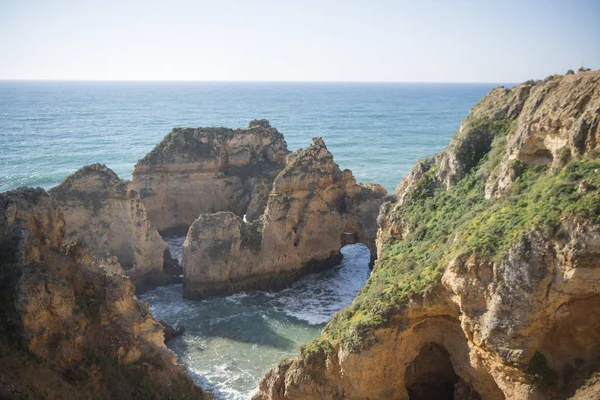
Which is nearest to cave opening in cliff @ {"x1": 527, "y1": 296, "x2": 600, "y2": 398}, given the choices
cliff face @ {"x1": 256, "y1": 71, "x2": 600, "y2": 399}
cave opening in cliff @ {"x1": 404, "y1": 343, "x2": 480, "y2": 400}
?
cliff face @ {"x1": 256, "y1": 71, "x2": 600, "y2": 399}

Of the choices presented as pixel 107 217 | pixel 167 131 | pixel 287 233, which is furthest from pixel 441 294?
pixel 167 131

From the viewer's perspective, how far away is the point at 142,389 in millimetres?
16625

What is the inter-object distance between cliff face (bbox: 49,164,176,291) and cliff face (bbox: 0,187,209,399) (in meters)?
14.2

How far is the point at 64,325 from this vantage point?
15875mm

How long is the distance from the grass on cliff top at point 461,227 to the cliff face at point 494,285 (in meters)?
0.05

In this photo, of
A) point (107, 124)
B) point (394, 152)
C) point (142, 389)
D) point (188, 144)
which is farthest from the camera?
point (107, 124)

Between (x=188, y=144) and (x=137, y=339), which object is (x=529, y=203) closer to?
(x=137, y=339)

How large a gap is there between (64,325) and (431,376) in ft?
43.8

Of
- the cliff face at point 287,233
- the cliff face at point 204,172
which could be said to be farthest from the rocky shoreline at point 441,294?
the cliff face at point 204,172

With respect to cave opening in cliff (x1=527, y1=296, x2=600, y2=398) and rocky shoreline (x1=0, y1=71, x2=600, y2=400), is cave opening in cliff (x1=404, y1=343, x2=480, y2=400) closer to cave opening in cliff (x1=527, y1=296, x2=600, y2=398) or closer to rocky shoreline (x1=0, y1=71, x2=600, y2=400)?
rocky shoreline (x1=0, y1=71, x2=600, y2=400)

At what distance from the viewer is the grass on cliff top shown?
16.3m

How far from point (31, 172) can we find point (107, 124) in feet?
174

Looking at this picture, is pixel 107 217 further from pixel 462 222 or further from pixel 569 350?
pixel 569 350

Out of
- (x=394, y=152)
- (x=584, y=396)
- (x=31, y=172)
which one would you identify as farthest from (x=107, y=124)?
(x=584, y=396)
